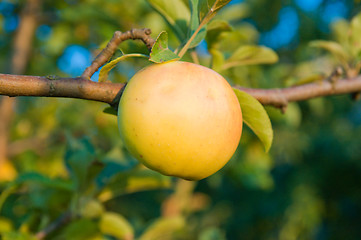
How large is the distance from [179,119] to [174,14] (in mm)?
314

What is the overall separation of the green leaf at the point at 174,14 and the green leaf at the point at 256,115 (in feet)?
0.70

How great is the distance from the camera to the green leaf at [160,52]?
1.36 feet

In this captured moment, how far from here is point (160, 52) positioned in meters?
0.43

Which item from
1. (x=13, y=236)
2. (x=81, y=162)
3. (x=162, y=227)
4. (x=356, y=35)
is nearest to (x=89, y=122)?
(x=162, y=227)

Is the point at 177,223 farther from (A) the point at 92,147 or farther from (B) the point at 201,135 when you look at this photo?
(B) the point at 201,135

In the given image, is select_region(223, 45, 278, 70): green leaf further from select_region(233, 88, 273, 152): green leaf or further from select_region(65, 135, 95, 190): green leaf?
select_region(65, 135, 95, 190): green leaf

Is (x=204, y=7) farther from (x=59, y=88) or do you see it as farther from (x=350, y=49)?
(x=350, y=49)

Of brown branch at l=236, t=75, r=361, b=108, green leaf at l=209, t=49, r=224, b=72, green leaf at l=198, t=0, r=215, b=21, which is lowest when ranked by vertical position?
brown branch at l=236, t=75, r=361, b=108

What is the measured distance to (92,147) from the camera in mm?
807

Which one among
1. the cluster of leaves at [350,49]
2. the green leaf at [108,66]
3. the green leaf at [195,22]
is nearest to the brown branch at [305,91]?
the cluster of leaves at [350,49]

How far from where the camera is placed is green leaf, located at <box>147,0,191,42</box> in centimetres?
63

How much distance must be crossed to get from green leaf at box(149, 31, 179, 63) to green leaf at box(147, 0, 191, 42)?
0.67ft

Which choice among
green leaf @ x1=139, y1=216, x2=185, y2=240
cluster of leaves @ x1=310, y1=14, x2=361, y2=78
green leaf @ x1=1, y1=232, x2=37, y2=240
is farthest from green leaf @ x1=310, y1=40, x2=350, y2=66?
green leaf @ x1=1, y1=232, x2=37, y2=240

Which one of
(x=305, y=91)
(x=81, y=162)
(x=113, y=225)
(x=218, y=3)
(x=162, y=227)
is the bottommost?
(x=162, y=227)
